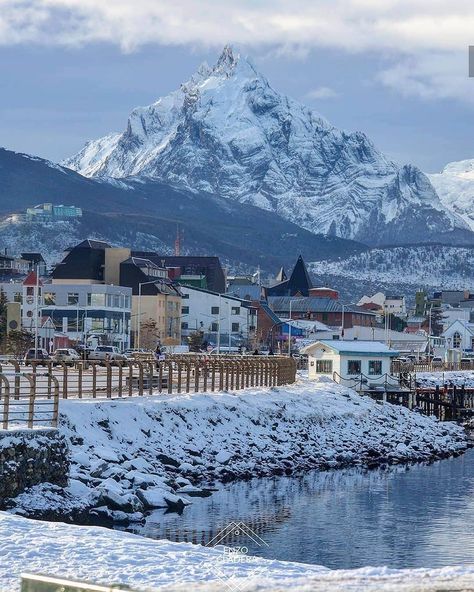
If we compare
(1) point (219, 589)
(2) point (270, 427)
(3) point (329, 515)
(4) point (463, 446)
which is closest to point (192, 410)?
(2) point (270, 427)

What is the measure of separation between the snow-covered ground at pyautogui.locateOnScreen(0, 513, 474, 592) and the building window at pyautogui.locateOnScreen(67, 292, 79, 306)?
150 m

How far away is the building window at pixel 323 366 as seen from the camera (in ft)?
308

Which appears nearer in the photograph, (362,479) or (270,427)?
(362,479)

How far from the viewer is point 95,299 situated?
174250 mm

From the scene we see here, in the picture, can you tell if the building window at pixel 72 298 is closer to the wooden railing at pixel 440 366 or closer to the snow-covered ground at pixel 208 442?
the wooden railing at pixel 440 366

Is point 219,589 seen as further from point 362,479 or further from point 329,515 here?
point 362,479

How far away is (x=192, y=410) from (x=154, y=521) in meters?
17.8

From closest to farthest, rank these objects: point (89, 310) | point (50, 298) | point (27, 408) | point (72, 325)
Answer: point (27, 408), point (89, 310), point (72, 325), point (50, 298)

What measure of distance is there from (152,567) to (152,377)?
37021mm

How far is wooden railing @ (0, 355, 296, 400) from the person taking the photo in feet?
180

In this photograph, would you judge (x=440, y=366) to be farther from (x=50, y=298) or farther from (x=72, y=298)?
(x=50, y=298)

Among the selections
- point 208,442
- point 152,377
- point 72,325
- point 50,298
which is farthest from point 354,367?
point 50,298

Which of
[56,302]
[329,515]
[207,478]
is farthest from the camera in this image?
[56,302]

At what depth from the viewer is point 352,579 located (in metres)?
20.4
